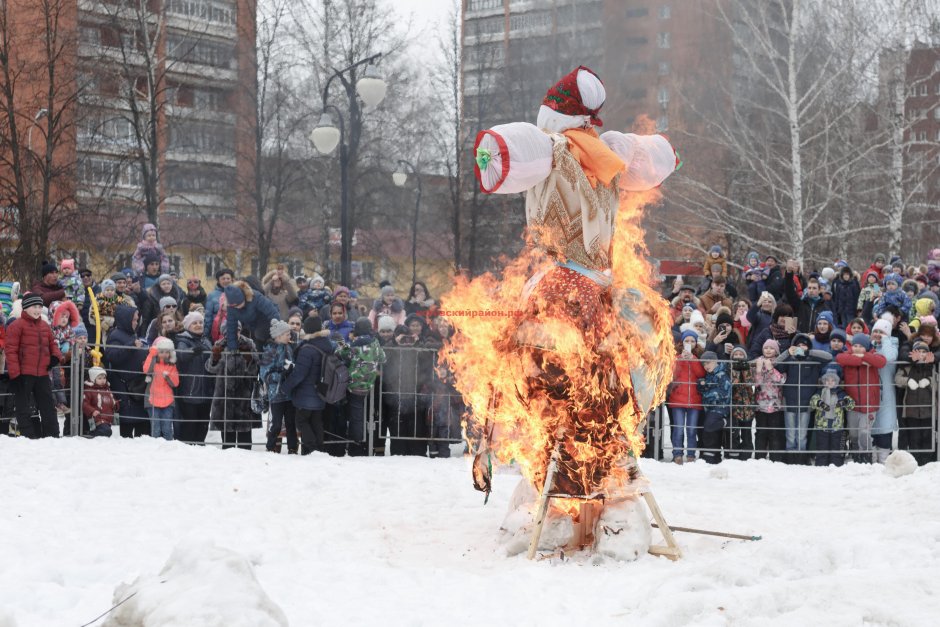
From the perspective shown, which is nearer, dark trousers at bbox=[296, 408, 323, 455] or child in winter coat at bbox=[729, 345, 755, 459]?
dark trousers at bbox=[296, 408, 323, 455]

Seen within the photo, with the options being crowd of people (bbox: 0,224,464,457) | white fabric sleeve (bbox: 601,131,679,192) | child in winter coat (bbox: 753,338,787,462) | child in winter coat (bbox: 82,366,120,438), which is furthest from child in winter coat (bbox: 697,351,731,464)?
child in winter coat (bbox: 82,366,120,438)

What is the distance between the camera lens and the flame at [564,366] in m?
7.07

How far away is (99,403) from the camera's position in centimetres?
1188

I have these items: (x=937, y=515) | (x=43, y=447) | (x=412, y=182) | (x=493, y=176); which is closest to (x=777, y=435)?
(x=937, y=515)

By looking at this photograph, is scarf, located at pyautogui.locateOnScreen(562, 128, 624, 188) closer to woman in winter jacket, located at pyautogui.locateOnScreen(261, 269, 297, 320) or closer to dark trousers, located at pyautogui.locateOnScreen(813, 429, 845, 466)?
dark trousers, located at pyautogui.locateOnScreen(813, 429, 845, 466)

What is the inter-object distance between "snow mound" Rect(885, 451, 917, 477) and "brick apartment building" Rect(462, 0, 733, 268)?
1886 centimetres

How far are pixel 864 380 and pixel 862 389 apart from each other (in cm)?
11

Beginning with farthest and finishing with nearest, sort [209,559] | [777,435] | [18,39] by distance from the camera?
[18,39] < [777,435] < [209,559]

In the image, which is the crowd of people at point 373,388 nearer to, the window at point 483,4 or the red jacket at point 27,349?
the red jacket at point 27,349

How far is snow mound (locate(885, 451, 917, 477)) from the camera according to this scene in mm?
10148

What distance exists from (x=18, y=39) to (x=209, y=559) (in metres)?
21.4

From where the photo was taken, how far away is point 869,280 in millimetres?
16250

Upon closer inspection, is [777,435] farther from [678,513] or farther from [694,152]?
[694,152]

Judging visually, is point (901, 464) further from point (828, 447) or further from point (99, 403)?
point (99, 403)
